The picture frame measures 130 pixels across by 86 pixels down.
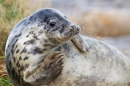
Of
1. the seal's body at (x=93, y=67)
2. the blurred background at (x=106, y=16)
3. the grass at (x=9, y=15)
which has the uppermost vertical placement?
the seal's body at (x=93, y=67)

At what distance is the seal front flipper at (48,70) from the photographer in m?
2.90

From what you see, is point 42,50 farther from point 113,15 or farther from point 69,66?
point 113,15

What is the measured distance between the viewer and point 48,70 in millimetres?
2922

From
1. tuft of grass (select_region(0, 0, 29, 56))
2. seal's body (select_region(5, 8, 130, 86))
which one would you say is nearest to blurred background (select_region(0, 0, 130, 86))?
tuft of grass (select_region(0, 0, 29, 56))

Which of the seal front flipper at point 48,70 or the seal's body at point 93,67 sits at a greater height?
the seal front flipper at point 48,70

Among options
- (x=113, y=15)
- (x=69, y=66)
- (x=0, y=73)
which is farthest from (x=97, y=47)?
(x=113, y=15)

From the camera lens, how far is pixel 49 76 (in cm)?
296

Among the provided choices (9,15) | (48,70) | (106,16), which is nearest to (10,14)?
(9,15)

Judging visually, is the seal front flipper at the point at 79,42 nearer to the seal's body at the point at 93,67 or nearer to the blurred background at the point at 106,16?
the seal's body at the point at 93,67

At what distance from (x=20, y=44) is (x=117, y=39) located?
1242 cm

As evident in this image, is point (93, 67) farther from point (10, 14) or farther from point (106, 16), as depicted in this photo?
point (106, 16)

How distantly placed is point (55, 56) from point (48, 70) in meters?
0.10

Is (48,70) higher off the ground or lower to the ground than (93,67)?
higher

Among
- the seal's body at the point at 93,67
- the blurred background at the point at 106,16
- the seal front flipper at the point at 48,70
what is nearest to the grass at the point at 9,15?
the seal's body at the point at 93,67
